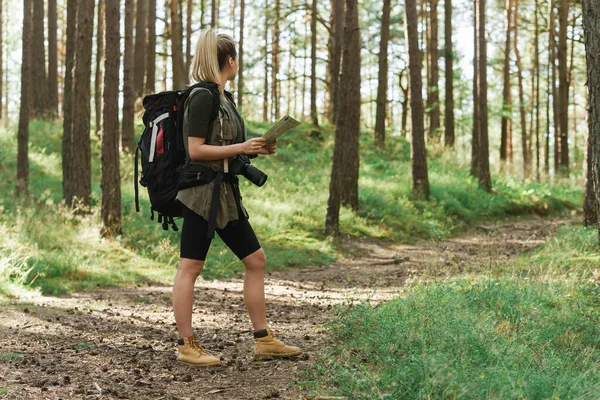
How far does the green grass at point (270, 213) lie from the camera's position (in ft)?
31.9

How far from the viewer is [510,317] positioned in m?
5.65

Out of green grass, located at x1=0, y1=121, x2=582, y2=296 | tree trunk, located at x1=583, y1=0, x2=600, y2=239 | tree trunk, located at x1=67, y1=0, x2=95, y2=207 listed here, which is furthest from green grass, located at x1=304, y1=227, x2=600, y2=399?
tree trunk, located at x1=67, y1=0, x2=95, y2=207

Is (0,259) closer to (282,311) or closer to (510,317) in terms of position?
(282,311)

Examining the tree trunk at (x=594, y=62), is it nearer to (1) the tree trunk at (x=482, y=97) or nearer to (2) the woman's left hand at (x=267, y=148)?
(2) the woman's left hand at (x=267, y=148)

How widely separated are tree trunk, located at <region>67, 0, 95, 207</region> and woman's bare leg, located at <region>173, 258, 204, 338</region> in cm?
812

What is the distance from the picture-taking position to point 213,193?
461cm

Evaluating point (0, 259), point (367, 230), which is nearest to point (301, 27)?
point (367, 230)

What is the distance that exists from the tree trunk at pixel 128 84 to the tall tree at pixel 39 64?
513cm

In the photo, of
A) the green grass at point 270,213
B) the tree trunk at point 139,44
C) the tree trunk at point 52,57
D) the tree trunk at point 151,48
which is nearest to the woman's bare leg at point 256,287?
the green grass at point 270,213

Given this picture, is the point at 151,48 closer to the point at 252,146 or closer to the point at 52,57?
the point at 52,57

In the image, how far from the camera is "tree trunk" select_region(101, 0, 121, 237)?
11.6 m

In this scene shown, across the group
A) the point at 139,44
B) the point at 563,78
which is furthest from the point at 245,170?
the point at 563,78

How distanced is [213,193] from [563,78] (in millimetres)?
22828

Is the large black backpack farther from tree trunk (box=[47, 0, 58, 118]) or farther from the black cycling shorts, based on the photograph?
tree trunk (box=[47, 0, 58, 118])
